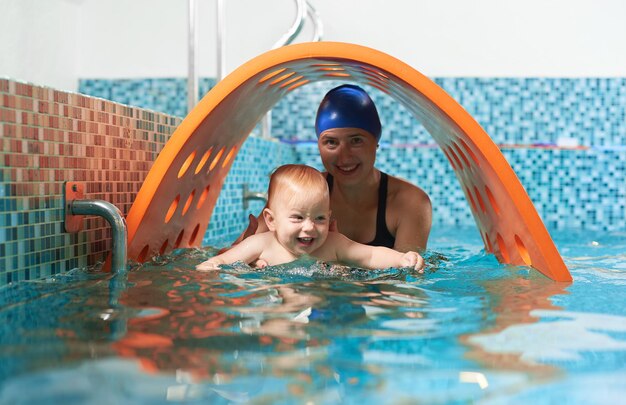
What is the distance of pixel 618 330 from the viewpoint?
68.2 inches

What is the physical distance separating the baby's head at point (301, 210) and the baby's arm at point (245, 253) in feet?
0.26

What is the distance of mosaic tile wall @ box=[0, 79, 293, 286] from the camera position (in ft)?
6.96

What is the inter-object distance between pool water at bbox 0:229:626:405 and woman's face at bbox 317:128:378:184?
86 cm

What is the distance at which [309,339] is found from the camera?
156 cm

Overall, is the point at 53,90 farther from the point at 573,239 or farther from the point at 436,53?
the point at 436,53

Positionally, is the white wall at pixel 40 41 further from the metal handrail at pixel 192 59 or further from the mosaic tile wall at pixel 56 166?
the mosaic tile wall at pixel 56 166

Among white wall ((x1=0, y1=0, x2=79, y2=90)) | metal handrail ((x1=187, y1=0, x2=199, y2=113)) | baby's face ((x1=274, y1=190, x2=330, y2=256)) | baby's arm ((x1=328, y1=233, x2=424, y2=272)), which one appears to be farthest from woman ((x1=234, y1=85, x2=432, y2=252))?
white wall ((x1=0, y1=0, x2=79, y2=90))

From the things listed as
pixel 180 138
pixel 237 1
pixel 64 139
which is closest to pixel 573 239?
pixel 180 138

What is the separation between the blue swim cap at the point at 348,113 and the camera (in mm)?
3318

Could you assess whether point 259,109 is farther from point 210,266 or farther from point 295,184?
point 210,266

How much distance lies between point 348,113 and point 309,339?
1884mm

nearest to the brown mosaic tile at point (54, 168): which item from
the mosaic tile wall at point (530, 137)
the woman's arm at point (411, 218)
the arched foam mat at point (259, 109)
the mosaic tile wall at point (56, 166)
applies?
the mosaic tile wall at point (56, 166)

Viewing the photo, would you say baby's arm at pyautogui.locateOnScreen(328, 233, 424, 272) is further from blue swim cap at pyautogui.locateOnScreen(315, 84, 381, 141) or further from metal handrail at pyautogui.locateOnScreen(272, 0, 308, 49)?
metal handrail at pyautogui.locateOnScreen(272, 0, 308, 49)

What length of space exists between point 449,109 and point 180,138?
91 centimetres
